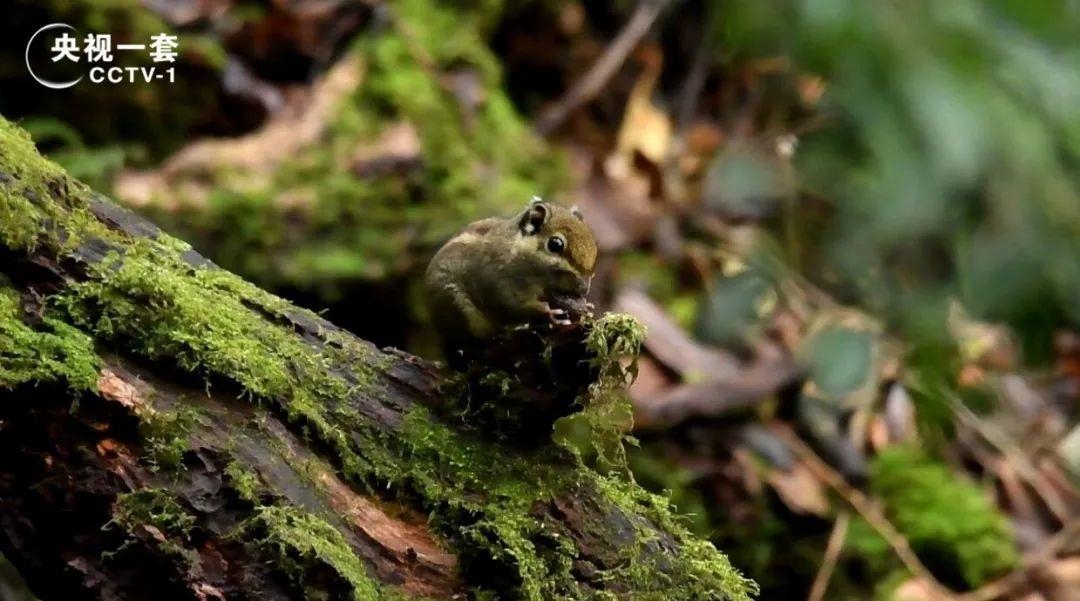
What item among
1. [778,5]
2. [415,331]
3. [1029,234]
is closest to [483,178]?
[415,331]

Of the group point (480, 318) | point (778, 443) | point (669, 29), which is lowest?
point (480, 318)

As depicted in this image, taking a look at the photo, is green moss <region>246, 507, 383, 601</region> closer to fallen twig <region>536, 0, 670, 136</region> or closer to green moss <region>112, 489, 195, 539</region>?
green moss <region>112, 489, 195, 539</region>

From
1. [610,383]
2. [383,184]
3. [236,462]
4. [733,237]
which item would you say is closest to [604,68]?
[733,237]

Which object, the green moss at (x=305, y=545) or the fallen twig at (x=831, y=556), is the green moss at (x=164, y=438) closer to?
the green moss at (x=305, y=545)

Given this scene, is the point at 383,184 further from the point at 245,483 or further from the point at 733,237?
the point at 245,483

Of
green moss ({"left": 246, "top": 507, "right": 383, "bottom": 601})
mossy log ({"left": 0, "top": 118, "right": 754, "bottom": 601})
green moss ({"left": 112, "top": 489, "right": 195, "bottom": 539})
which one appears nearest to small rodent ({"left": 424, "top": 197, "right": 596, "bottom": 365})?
mossy log ({"left": 0, "top": 118, "right": 754, "bottom": 601})

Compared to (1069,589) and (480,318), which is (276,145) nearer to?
(480,318)
